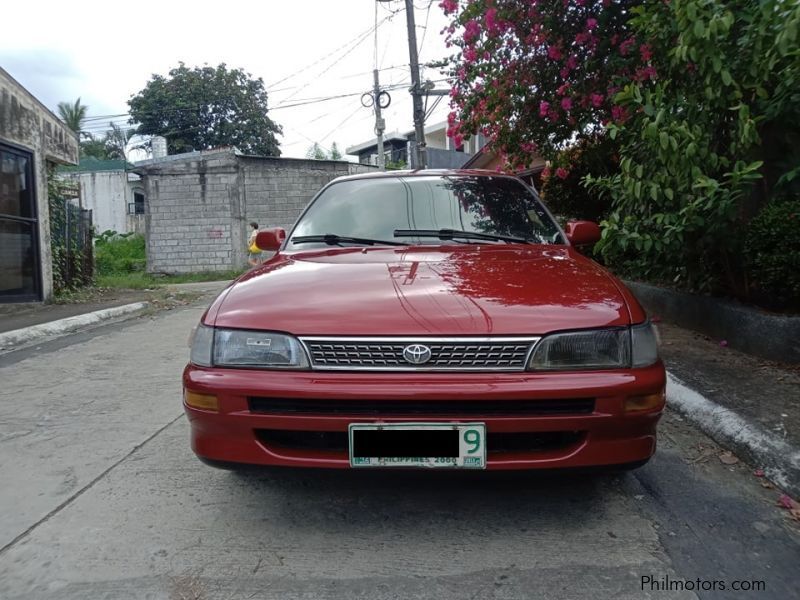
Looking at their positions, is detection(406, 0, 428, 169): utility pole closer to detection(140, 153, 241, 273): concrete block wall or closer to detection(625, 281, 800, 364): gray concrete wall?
detection(140, 153, 241, 273): concrete block wall

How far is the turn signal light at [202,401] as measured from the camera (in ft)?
7.10

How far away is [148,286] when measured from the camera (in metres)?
13.2

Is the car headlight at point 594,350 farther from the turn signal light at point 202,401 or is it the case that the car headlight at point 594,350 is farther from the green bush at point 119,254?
the green bush at point 119,254

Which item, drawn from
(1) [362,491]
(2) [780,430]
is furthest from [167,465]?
(2) [780,430]

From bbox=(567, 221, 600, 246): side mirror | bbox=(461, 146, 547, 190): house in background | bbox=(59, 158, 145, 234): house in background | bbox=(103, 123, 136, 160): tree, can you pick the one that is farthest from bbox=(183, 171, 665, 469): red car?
bbox=(103, 123, 136, 160): tree

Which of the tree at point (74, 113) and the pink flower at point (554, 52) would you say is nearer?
the pink flower at point (554, 52)

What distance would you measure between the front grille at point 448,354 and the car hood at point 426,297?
0.11ft

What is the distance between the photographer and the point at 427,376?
2068 mm

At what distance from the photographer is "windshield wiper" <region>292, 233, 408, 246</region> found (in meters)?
3.17

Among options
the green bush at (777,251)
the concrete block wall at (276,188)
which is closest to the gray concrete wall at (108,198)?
the concrete block wall at (276,188)

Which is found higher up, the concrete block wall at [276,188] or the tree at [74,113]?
the tree at [74,113]

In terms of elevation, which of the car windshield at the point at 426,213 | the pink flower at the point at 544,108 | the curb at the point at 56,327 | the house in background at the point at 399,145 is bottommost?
the curb at the point at 56,327

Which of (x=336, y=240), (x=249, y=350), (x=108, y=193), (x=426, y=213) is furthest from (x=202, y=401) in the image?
(x=108, y=193)

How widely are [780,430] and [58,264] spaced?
424 inches
